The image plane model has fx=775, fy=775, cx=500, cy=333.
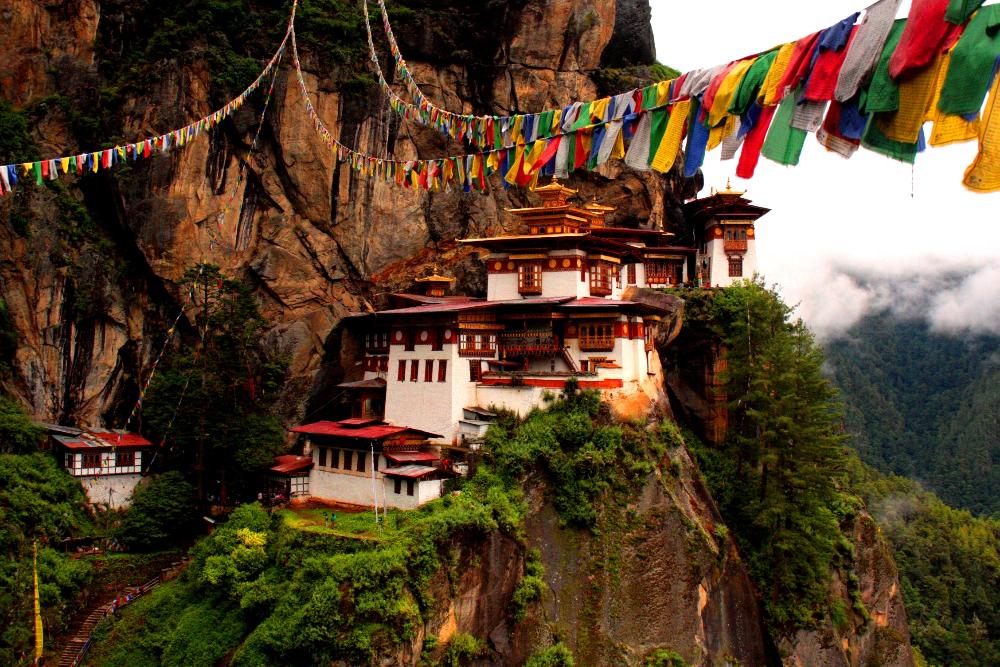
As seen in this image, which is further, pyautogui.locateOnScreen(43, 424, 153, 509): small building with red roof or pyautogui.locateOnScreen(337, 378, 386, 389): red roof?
pyautogui.locateOnScreen(337, 378, 386, 389): red roof

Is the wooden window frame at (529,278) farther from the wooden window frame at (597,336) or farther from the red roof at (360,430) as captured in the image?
the red roof at (360,430)

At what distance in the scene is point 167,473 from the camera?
1276 inches

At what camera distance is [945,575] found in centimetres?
6738

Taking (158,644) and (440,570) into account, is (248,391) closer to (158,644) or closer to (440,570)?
(158,644)

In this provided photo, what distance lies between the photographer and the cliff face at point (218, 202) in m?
35.4

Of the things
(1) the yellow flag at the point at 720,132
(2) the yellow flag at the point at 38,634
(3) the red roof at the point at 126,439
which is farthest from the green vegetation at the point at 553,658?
(3) the red roof at the point at 126,439

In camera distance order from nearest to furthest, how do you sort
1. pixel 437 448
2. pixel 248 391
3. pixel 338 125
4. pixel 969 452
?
pixel 437 448
pixel 248 391
pixel 338 125
pixel 969 452

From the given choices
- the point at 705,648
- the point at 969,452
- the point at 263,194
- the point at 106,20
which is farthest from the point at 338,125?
the point at 969,452

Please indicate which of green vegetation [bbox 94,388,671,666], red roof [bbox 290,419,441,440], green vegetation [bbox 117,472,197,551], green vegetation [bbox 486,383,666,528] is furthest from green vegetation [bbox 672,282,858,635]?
green vegetation [bbox 117,472,197,551]

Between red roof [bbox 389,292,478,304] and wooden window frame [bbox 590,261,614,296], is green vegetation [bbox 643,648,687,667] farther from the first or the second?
red roof [bbox 389,292,478,304]

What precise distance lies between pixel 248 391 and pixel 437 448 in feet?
30.9

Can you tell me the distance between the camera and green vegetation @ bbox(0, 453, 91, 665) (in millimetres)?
25422

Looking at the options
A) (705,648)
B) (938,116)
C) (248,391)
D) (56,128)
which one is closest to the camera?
(938,116)

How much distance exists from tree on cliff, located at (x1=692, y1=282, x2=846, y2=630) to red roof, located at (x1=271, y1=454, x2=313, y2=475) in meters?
18.2
